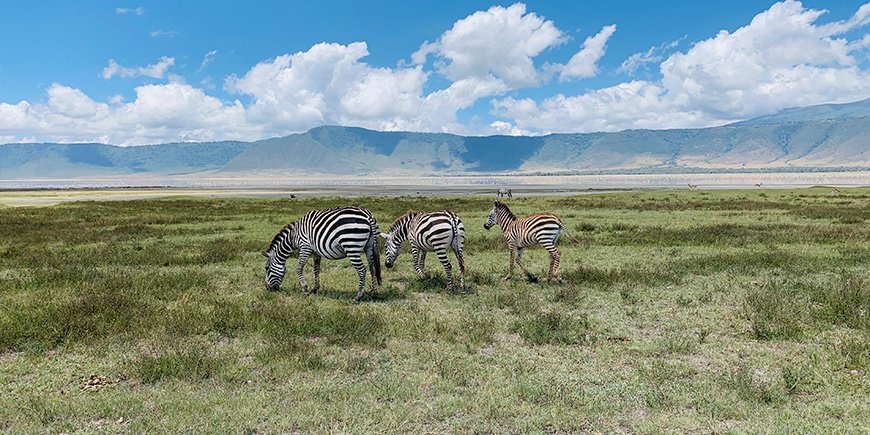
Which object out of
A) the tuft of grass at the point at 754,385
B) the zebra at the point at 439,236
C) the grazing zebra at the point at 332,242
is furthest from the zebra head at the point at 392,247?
the tuft of grass at the point at 754,385

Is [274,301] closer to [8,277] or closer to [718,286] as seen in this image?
[8,277]

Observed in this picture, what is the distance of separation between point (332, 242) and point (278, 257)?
2135mm

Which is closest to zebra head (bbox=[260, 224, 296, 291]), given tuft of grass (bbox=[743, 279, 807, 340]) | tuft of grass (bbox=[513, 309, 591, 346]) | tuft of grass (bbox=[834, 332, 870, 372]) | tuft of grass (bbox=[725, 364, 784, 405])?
tuft of grass (bbox=[513, 309, 591, 346])

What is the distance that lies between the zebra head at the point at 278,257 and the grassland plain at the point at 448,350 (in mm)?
593

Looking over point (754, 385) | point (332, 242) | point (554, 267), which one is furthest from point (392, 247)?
point (754, 385)

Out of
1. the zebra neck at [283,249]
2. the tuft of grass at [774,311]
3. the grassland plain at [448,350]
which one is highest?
the zebra neck at [283,249]

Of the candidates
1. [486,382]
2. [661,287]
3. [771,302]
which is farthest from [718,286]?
[486,382]

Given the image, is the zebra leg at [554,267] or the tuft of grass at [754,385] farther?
the zebra leg at [554,267]

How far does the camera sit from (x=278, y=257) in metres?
14.8

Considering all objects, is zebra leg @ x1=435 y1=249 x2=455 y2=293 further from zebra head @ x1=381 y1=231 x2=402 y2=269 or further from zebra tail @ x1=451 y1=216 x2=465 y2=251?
zebra head @ x1=381 y1=231 x2=402 y2=269

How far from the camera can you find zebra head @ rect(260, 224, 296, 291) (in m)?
14.8

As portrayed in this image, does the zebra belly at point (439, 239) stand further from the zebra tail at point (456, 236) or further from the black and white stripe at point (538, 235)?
the black and white stripe at point (538, 235)

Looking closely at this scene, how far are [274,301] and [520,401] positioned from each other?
7954 millimetres

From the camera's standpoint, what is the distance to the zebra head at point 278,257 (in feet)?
48.5
